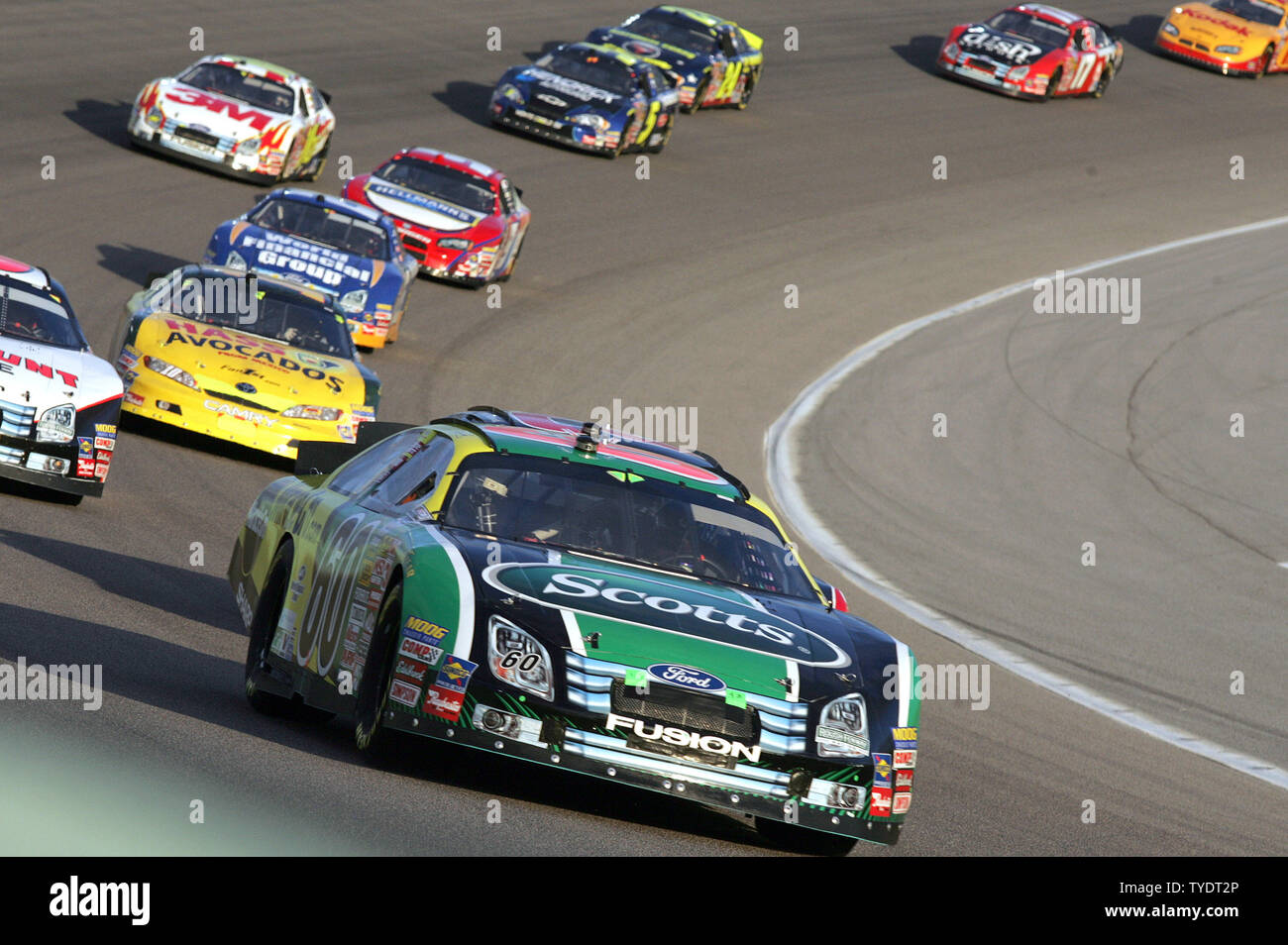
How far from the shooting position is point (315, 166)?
1130 inches

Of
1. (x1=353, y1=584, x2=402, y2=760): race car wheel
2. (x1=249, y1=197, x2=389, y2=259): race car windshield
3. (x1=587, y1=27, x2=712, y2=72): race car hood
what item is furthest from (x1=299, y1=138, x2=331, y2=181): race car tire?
(x1=353, y1=584, x2=402, y2=760): race car wheel

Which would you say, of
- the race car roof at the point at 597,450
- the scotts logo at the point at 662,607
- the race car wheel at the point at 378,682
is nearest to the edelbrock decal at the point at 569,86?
the race car roof at the point at 597,450

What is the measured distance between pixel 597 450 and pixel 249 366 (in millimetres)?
8836

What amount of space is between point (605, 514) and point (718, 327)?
58.9 ft

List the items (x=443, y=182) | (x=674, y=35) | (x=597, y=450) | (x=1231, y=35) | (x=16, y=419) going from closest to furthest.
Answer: (x=597, y=450), (x=16, y=419), (x=443, y=182), (x=674, y=35), (x=1231, y=35)

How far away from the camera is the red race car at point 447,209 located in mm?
25234

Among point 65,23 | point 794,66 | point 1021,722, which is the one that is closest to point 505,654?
point 1021,722

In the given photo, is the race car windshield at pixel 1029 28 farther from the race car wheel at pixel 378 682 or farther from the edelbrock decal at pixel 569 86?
the race car wheel at pixel 378 682

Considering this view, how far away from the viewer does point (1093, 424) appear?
22.5 metres

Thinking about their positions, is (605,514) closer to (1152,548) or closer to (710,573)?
(710,573)

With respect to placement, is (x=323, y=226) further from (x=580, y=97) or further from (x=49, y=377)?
(x=580, y=97)

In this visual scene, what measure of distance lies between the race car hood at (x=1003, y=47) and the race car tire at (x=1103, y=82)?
1.76 metres

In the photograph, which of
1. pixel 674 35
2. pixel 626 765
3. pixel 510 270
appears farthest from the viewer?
pixel 674 35

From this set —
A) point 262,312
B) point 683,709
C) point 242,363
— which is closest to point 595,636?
point 683,709
